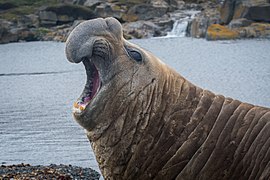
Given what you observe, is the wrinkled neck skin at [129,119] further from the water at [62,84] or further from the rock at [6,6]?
the rock at [6,6]

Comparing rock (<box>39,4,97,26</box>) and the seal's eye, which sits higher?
the seal's eye

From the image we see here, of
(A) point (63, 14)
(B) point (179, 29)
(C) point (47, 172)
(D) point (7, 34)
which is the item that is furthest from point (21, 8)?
(C) point (47, 172)

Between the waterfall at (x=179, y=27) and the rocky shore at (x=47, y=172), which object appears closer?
the rocky shore at (x=47, y=172)

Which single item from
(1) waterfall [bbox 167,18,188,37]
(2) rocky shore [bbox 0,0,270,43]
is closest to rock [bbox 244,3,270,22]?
(2) rocky shore [bbox 0,0,270,43]

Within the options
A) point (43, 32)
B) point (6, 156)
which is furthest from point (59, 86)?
point (43, 32)

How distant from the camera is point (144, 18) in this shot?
194 feet

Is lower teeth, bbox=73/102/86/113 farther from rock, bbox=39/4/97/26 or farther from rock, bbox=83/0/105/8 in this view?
rock, bbox=83/0/105/8

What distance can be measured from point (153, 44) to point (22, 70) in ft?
42.3

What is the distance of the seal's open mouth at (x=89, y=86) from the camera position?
4.28 meters

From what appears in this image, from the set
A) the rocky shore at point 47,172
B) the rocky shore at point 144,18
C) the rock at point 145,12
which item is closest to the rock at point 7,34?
the rocky shore at point 144,18

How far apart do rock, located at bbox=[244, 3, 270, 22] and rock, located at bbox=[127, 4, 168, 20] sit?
1329 centimetres

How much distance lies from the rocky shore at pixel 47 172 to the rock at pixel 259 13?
3965 cm

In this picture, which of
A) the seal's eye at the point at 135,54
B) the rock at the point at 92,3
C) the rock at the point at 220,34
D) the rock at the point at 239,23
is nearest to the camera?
the seal's eye at the point at 135,54

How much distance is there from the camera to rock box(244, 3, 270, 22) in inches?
1875
